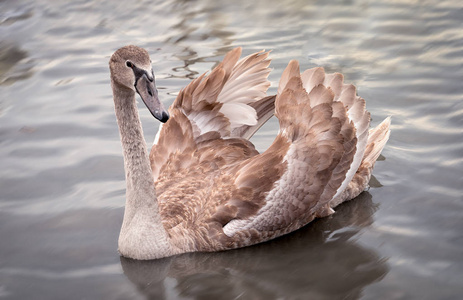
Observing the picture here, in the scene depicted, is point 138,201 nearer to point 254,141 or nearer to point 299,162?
point 299,162

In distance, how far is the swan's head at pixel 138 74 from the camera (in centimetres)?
503

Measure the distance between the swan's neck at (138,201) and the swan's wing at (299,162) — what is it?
57 cm

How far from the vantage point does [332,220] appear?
6250 mm

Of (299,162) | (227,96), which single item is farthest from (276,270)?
(227,96)

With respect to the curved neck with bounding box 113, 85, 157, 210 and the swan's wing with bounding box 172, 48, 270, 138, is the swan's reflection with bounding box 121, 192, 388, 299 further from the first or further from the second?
the swan's wing with bounding box 172, 48, 270, 138

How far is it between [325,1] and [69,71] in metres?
4.53

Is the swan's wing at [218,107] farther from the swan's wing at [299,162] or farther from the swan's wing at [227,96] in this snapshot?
the swan's wing at [299,162]

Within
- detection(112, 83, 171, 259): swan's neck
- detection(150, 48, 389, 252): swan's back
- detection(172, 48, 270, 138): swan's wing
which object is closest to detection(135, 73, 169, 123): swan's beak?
detection(112, 83, 171, 259): swan's neck

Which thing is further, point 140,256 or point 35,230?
point 35,230

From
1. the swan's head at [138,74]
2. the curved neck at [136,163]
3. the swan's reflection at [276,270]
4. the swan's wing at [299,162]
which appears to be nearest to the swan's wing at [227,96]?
the swan's wing at [299,162]

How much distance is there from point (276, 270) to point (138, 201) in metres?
1.27

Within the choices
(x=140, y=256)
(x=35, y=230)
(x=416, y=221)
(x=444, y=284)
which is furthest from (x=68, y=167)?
(x=444, y=284)

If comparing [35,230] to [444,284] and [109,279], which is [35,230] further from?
[444,284]

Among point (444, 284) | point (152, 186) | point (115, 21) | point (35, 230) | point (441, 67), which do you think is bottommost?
point (444, 284)
